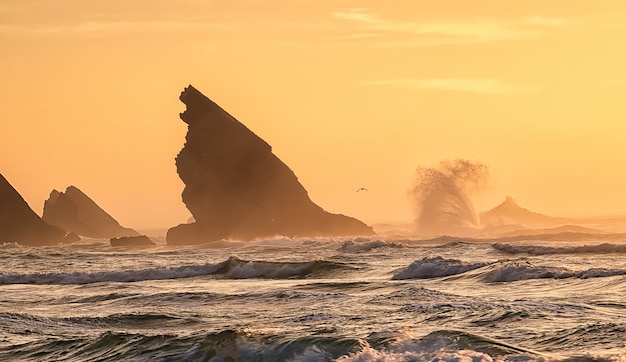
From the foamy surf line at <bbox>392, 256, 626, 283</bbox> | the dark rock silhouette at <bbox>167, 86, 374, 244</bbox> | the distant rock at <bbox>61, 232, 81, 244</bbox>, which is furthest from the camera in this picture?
the distant rock at <bbox>61, 232, 81, 244</bbox>

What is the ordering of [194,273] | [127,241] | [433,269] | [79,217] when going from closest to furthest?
1. [433,269]
2. [194,273]
3. [127,241]
4. [79,217]

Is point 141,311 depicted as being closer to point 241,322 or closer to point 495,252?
point 241,322

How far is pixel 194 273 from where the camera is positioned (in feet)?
136

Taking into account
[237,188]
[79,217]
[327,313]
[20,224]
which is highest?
[79,217]

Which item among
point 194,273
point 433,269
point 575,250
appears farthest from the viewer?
point 575,250

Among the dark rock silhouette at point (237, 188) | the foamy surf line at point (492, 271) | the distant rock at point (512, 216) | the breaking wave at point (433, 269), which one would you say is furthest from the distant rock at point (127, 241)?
the foamy surf line at point (492, 271)

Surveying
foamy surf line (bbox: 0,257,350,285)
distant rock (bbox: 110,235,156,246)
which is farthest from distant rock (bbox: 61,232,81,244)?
foamy surf line (bbox: 0,257,350,285)

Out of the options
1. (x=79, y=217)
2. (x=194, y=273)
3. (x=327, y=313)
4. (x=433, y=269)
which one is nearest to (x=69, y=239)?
(x=79, y=217)

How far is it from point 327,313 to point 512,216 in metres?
117

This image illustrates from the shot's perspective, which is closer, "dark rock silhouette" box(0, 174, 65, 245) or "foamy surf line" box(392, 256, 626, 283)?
"foamy surf line" box(392, 256, 626, 283)

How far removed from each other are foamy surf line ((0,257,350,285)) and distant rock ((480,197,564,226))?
8058 centimetres

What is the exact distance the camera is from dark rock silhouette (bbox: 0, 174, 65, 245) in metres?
118

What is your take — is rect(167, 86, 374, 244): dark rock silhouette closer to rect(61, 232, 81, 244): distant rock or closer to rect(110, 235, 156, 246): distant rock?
rect(110, 235, 156, 246): distant rock

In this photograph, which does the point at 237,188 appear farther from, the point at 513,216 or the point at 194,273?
the point at 194,273
